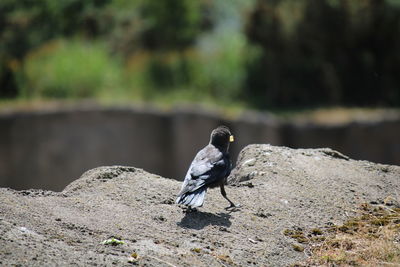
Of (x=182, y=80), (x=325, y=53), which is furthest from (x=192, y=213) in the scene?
(x=182, y=80)

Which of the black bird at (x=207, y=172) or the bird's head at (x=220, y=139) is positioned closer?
the black bird at (x=207, y=172)

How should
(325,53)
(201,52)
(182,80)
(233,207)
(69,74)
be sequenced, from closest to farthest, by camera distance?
1. (233,207)
2. (325,53)
3. (69,74)
4. (182,80)
5. (201,52)

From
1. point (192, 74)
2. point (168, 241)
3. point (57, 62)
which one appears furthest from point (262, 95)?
point (168, 241)

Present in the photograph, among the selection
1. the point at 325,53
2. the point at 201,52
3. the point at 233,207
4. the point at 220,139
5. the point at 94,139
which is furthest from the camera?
the point at 201,52

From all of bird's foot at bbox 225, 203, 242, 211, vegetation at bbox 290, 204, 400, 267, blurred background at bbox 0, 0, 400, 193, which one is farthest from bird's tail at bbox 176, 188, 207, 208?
blurred background at bbox 0, 0, 400, 193

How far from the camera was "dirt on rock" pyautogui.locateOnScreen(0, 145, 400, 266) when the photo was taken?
5699 millimetres

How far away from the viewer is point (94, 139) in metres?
16.0

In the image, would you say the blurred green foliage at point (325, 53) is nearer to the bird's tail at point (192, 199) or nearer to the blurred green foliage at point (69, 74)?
the blurred green foliage at point (69, 74)

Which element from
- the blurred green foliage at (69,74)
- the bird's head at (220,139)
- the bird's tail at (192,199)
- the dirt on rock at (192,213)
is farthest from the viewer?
the blurred green foliage at (69,74)

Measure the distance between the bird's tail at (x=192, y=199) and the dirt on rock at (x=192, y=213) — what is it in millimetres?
155

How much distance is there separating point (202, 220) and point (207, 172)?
1.62 feet

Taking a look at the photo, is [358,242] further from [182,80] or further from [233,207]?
[182,80]

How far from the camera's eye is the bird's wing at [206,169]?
669cm

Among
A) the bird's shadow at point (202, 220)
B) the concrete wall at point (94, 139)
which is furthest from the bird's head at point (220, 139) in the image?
the concrete wall at point (94, 139)
